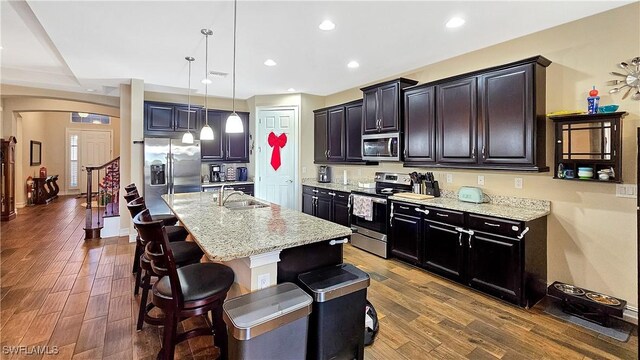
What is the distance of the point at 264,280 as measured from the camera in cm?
181

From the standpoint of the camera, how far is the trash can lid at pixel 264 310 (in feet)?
4.74

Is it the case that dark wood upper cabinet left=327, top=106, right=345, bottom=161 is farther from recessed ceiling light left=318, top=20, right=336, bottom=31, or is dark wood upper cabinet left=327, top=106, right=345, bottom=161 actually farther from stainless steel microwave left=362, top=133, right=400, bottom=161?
recessed ceiling light left=318, top=20, right=336, bottom=31

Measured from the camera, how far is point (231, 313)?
1514mm

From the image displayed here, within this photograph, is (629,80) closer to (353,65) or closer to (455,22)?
(455,22)

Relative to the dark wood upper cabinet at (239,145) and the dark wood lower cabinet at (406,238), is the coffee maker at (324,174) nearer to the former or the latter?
the dark wood upper cabinet at (239,145)

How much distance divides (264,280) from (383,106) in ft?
11.0

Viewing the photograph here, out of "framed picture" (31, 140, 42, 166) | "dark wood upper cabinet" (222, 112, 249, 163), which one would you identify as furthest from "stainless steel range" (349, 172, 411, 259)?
"framed picture" (31, 140, 42, 166)

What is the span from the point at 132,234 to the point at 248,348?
4600 mm

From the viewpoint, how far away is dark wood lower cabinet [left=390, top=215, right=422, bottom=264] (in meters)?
3.71

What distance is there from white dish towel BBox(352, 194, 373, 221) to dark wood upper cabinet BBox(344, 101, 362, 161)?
0.86 metres

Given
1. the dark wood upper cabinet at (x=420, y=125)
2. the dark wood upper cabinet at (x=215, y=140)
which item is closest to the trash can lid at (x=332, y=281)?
the dark wood upper cabinet at (x=420, y=125)

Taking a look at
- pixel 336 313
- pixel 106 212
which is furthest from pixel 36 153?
pixel 336 313

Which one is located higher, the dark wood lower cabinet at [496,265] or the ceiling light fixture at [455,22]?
the ceiling light fixture at [455,22]

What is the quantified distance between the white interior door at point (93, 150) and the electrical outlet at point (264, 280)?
1112 centimetres
